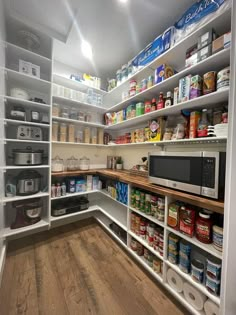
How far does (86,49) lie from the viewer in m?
1.85

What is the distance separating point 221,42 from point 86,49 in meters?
1.56

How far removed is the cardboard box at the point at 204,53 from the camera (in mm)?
992

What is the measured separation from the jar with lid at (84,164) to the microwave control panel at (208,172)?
1.66 m

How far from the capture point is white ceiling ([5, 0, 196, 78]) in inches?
50.7

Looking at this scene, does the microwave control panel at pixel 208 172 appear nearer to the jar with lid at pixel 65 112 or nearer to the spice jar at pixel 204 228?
the spice jar at pixel 204 228

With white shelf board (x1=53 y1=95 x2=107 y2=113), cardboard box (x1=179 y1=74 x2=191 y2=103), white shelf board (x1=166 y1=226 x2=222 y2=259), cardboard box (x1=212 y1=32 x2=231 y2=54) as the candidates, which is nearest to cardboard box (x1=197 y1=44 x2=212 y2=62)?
cardboard box (x1=212 y1=32 x2=231 y2=54)

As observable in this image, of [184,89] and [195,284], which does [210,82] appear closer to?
[184,89]

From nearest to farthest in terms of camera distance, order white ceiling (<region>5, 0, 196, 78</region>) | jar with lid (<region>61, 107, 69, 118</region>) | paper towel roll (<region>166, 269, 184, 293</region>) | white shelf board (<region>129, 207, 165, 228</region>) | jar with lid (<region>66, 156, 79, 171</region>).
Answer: paper towel roll (<region>166, 269, 184, 293</region>) < white shelf board (<region>129, 207, 165, 228</region>) < white ceiling (<region>5, 0, 196, 78</region>) < jar with lid (<region>61, 107, 69, 118</region>) < jar with lid (<region>66, 156, 79, 171</region>)

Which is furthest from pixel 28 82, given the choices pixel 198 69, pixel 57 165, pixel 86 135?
pixel 198 69

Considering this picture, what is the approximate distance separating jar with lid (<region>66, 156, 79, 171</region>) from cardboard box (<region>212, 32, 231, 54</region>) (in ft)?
6.50

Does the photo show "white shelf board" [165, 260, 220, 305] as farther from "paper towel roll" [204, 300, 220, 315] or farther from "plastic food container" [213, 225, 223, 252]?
"plastic food container" [213, 225, 223, 252]

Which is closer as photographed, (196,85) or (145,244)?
(196,85)

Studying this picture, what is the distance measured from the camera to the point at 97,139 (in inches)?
91.7

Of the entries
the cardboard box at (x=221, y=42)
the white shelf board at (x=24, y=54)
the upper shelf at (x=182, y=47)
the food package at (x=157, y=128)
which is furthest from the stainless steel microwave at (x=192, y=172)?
the white shelf board at (x=24, y=54)
